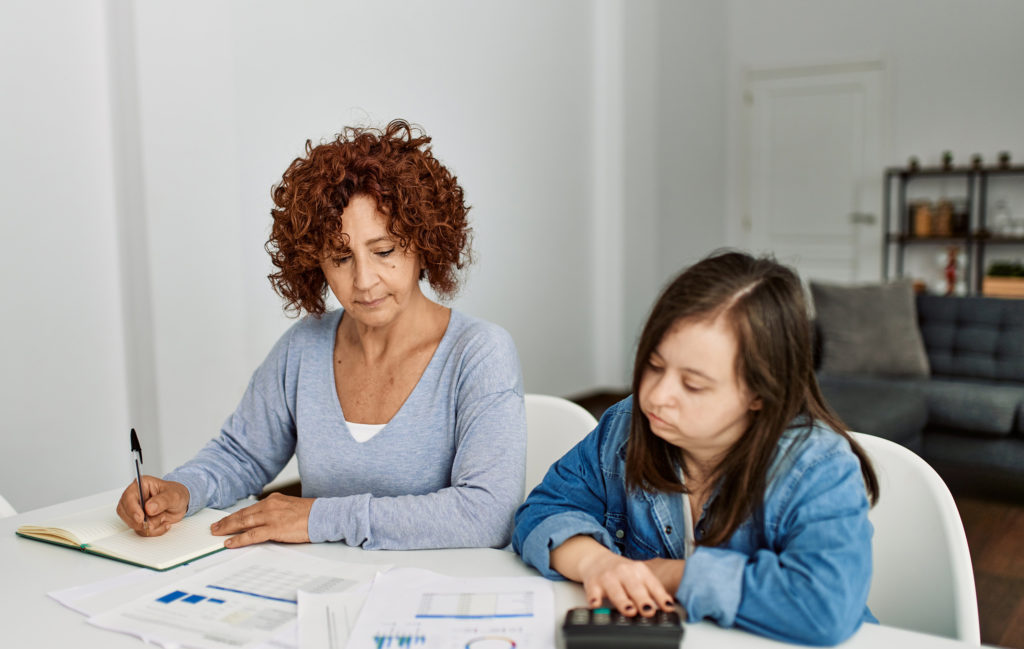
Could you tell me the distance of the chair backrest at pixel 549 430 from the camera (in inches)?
68.6

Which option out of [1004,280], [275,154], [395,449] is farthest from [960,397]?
[395,449]

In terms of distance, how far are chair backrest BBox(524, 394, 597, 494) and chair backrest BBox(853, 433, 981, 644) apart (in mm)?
549

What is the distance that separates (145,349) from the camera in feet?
10.7

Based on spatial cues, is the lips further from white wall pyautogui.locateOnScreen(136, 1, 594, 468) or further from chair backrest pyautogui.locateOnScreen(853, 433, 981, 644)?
white wall pyautogui.locateOnScreen(136, 1, 594, 468)

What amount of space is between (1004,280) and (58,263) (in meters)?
5.57

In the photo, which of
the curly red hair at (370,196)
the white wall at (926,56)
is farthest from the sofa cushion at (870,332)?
the curly red hair at (370,196)

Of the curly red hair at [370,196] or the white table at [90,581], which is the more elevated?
the curly red hair at [370,196]

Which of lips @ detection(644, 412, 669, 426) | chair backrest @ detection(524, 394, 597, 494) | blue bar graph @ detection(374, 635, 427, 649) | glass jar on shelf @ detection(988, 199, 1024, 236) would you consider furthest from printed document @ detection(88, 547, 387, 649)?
glass jar on shelf @ detection(988, 199, 1024, 236)

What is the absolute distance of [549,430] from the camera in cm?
179

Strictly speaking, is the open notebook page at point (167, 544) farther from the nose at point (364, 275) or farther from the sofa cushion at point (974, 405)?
the sofa cushion at point (974, 405)

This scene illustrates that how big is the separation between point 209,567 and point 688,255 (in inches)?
247

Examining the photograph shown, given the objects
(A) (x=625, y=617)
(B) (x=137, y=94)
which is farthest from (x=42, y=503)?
(A) (x=625, y=617)

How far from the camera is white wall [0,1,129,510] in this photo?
2.98 metres

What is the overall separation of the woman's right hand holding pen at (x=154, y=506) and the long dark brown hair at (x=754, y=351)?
77 cm
